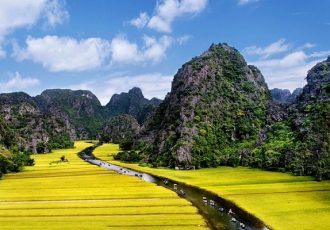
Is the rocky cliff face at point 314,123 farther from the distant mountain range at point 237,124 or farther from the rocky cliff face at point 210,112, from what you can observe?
the rocky cliff face at point 210,112

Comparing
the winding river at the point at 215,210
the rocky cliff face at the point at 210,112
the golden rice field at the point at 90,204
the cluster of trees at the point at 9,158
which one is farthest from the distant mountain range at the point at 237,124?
the golden rice field at the point at 90,204

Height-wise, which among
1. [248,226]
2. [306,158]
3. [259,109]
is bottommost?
[248,226]

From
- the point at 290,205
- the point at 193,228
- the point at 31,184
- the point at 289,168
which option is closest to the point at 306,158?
the point at 289,168

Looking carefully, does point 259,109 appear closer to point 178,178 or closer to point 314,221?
point 178,178

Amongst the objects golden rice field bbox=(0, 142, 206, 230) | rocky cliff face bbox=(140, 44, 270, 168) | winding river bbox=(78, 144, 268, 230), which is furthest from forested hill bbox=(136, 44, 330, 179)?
golden rice field bbox=(0, 142, 206, 230)

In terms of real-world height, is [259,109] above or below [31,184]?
above

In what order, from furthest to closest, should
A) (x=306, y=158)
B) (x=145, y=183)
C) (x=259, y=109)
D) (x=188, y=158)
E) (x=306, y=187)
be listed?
(x=259, y=109)
(x=188, y=158)
(x=306, y=158)
(x=145, y=183)
(x=306, y=187)

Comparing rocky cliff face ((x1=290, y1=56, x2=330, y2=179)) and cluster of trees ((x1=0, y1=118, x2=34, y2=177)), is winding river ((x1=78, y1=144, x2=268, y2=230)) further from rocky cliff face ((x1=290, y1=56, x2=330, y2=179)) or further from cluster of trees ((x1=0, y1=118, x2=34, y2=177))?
cluster of trees ((x1=0, y1=118, x2=34, y2=177))
